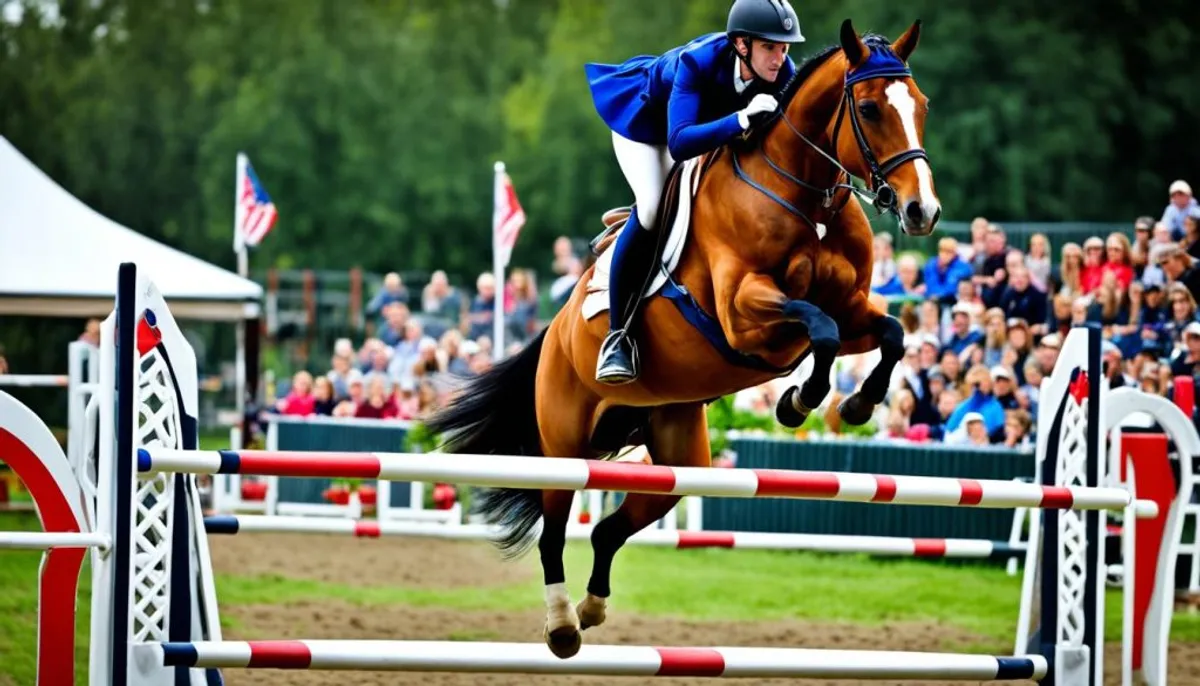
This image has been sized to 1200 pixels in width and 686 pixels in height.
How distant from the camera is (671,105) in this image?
18.4ft

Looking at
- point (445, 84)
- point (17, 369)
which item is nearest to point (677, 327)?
point (17, 369)

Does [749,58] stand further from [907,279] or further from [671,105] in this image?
[907,279]

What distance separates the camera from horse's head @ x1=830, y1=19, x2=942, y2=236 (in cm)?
496

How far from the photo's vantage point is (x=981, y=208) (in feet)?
83.9

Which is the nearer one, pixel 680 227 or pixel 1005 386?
pixel 680 227

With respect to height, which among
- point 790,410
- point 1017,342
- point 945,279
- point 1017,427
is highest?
point 945,279

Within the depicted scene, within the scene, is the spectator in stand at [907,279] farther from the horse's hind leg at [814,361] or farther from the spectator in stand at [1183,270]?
the horse's hind leg at [814,361]

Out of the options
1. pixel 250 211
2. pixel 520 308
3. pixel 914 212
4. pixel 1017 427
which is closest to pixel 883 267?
pixel 1017 427

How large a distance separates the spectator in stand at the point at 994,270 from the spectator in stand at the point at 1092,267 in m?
0.63

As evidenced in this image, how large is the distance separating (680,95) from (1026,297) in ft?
23.1

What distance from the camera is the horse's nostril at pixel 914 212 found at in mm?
4918

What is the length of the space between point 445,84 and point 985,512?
92.6 ft

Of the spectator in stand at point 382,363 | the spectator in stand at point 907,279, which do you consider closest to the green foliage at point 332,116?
the spectator in stand at point 382,363

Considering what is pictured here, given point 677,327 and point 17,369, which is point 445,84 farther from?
point 677,327
